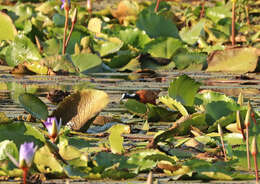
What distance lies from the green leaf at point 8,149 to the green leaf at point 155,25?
2945mm

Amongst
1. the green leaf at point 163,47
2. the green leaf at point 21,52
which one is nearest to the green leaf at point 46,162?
the green leaf at point 21,52

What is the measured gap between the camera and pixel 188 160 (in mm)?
1817

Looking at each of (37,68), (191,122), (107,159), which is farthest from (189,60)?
(107,159)

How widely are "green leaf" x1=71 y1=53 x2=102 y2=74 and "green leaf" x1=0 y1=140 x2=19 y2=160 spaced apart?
210 centimetres

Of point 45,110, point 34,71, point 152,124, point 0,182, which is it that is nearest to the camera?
point 0,182

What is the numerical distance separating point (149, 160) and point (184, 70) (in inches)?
94.6

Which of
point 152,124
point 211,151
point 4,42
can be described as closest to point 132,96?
point 152,124

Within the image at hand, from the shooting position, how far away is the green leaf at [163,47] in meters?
4.26

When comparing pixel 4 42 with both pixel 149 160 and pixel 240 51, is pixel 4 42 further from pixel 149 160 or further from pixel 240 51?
pixel 149 160

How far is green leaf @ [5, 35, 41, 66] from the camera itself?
157 inches

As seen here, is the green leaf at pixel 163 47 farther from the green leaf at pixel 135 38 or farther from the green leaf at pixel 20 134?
the green leaf at pixel 20 134

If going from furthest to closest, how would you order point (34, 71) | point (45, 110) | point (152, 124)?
point (34, 71) → point (152, 124) → point (45, 110)

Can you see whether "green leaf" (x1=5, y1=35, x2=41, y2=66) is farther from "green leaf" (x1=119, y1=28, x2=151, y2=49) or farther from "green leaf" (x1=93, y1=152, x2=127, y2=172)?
"green leaf" (x1=93, y1=152, x2=127, y2=172)

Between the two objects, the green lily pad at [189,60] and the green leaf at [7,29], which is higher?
the green leaf at [7,29]
